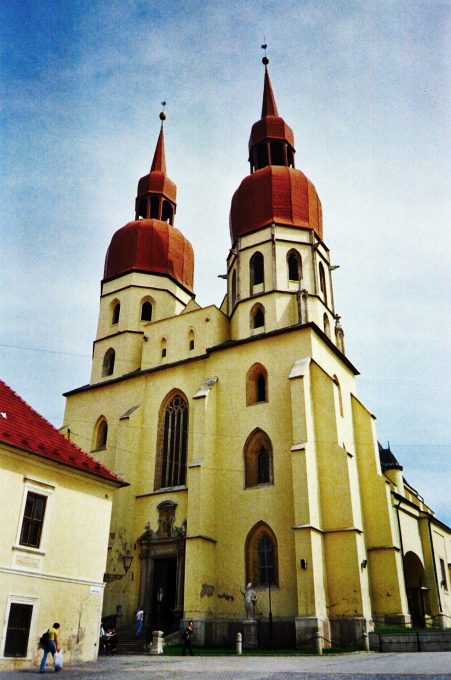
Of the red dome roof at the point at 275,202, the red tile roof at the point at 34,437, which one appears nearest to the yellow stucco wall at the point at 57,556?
the red tile roof at the point at 34,437

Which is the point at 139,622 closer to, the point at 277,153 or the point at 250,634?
the point at 250,634

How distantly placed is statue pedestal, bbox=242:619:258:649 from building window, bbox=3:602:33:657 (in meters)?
8.65

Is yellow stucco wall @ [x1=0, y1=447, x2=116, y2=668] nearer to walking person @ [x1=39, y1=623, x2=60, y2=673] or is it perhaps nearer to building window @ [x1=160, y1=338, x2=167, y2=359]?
walking person @ [x1=39, y1=623, x2=60, y2=673]

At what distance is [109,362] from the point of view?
1230 inches

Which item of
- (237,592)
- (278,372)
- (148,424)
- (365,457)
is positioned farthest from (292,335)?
(237,592)

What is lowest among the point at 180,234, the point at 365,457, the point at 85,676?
the point at 85,676

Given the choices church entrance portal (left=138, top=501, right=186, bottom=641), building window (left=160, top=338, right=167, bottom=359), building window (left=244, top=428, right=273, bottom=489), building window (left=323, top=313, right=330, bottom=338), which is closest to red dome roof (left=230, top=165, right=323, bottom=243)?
building window (left=323, top=313, right=330, bottom=338)

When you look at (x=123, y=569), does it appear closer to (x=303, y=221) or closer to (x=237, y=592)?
(x=237, y=592)

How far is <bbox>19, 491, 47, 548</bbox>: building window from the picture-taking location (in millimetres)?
14891

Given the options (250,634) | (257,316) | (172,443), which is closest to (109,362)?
(172,443)

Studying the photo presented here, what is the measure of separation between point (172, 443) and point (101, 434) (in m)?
4.73

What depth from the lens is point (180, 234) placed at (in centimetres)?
3531

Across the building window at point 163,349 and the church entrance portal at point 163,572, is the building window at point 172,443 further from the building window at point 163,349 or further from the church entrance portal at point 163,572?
the building window at point 163,349

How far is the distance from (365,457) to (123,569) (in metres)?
11.6
